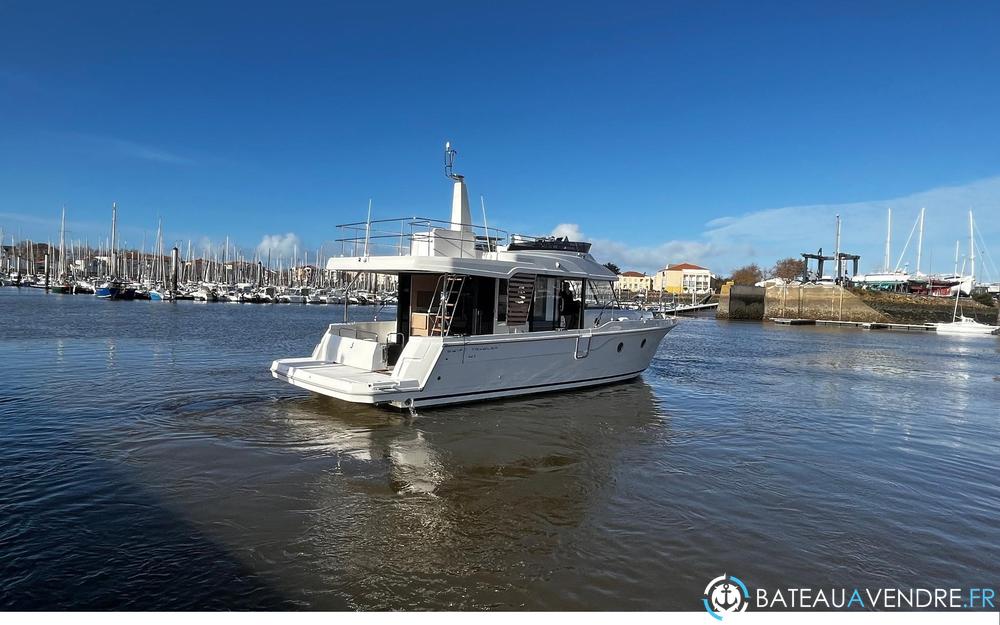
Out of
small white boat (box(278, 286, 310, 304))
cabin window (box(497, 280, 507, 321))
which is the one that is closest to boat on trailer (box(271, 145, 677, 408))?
cabin window (box(497, 280, 507, 321))

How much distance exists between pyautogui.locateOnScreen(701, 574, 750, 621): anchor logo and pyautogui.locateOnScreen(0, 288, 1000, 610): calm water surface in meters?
0.15

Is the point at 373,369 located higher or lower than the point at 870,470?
higher

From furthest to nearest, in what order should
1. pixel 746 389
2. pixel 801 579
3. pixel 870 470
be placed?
pixel 746 389 < pixel 870 470 < pixel 801 579

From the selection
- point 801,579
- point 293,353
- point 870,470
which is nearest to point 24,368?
point 293,353

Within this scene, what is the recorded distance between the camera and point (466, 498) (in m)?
7.19

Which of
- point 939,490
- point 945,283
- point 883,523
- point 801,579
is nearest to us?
point 801,579

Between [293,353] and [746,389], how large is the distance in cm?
1608

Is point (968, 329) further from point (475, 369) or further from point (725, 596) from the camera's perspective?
point (725, 596)

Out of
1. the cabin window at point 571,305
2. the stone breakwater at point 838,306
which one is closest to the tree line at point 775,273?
the stone breakwater at point 838,306

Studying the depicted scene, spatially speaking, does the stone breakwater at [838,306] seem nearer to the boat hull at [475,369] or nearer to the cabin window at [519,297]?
→ the boat hull at [475,369]

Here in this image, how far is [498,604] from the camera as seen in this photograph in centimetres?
482

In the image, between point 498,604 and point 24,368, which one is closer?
point 498,604

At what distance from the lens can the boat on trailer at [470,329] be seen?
11406 mm

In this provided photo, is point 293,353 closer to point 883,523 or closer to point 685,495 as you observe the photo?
point 685,495
